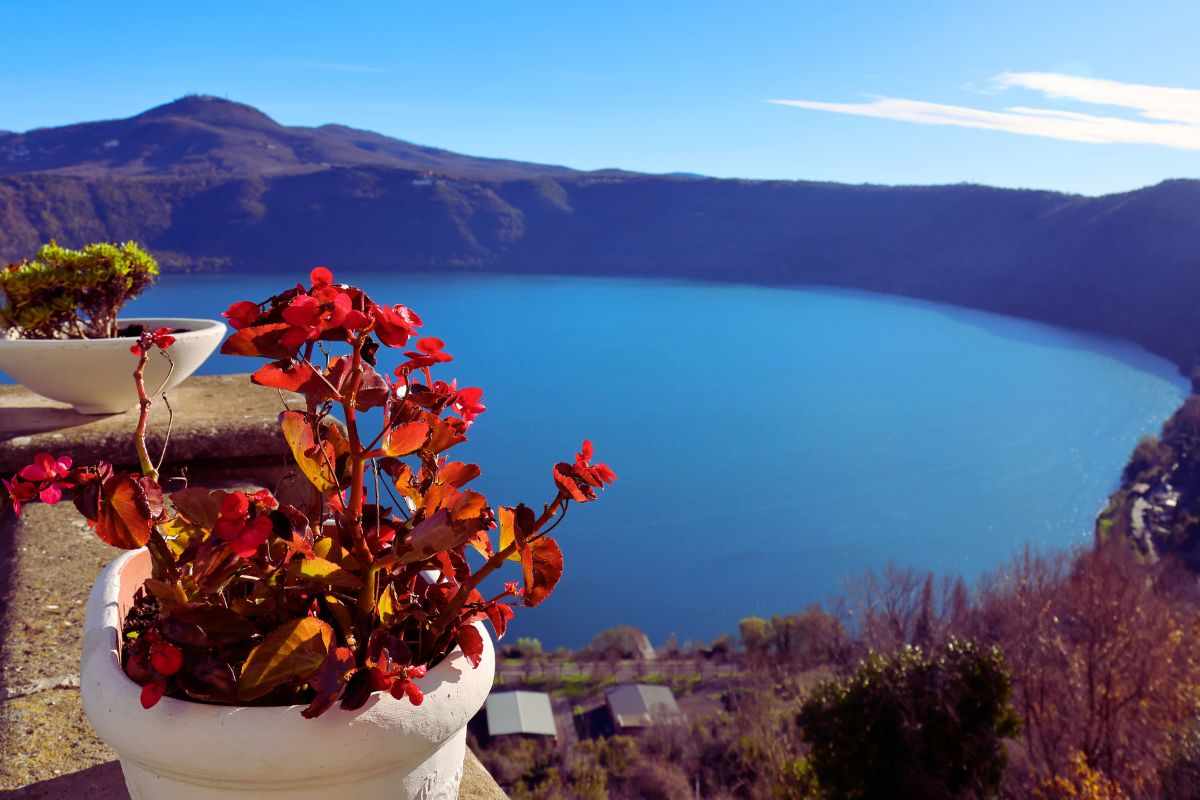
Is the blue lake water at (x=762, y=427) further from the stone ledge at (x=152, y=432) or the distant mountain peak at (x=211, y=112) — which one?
the distant mountain peak at (x=211, y=112)

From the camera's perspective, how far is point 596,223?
92938 mm

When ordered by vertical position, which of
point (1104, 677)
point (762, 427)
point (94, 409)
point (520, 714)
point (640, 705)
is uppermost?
point (94, 409)

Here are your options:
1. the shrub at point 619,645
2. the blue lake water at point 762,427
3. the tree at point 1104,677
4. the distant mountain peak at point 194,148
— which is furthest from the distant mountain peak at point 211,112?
the tree at point 1104,677

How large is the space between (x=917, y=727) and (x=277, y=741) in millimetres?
8014

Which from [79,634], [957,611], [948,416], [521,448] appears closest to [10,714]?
[79,634]

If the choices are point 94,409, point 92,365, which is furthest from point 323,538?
point 94,409

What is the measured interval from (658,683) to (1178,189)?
2590 inches

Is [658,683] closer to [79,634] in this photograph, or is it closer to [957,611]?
[957,611]

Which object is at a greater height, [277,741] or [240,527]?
[240,527]

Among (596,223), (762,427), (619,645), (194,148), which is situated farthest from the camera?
(194,148)

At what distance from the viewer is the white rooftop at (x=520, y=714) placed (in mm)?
19703

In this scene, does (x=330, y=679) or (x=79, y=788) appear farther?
(x=79, y=788)

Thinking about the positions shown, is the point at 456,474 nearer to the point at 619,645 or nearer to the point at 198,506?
the point at 198,506

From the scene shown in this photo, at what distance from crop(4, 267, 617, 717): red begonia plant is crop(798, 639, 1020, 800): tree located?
25.7 feet
